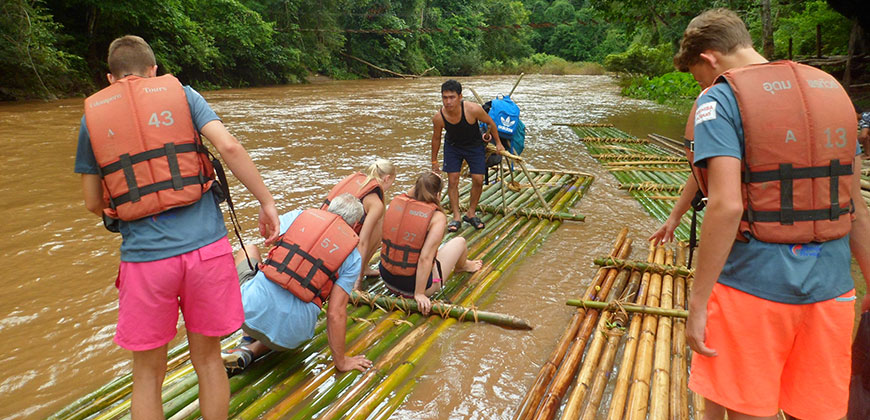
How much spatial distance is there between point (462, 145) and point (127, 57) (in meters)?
3.44

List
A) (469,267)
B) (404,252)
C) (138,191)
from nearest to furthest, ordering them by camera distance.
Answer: (138,191) → (404,252) → (469,267)

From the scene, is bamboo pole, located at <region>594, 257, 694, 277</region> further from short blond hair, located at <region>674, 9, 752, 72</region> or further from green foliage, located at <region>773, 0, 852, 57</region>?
green foliage, located at <region>773, 0, 852, 57</region>

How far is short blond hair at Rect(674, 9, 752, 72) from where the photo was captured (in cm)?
146

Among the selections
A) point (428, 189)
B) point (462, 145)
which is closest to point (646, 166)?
point (462, 145)

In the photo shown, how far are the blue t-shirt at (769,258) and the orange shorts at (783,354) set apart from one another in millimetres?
33

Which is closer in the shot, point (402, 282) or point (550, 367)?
point (550, 367)

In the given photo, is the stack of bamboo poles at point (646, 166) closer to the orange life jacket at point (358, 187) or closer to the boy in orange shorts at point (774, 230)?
the orange life jacket at point (358, 187)

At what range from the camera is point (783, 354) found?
1.44 meters

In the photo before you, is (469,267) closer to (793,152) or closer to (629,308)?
(629,308)

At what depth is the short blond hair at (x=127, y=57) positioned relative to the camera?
1838mm

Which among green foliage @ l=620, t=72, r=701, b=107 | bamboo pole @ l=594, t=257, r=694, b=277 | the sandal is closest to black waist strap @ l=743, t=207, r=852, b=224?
bamboo pole @ l=594, t=257, r=694, b=277

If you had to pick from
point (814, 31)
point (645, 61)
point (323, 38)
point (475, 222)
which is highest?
point (323, 38)

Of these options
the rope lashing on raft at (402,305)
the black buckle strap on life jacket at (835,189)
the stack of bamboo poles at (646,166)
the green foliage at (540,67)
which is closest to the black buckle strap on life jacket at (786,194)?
the black buckle strap on life jacket at (835,189)

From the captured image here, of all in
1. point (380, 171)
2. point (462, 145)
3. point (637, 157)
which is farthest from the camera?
point (637, 157)
